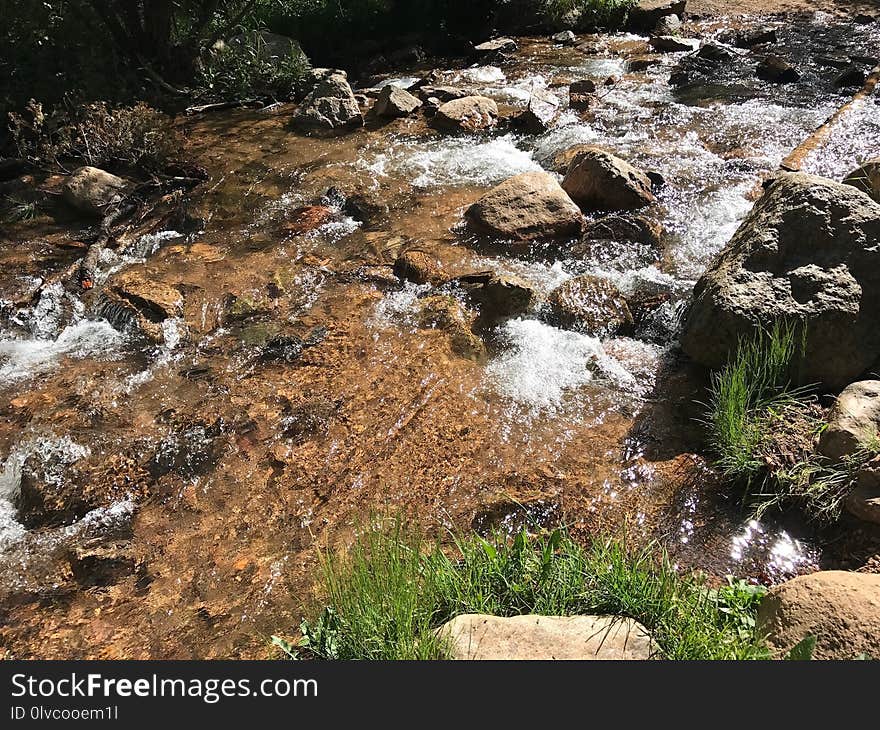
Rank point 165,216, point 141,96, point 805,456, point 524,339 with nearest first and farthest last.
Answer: point 805,456, point 524,339, point 165,216, point 141,96

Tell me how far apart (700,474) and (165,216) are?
635cm

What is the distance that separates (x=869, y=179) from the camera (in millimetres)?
5496

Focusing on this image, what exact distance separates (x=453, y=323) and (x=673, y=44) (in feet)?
32.4

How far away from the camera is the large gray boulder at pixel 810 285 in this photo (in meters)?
4.30

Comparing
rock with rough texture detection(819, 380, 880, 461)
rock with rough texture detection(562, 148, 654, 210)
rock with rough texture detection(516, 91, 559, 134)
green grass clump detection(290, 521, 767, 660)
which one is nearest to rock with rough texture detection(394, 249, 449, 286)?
rock with rough texture detection(562, 148, 654, 210)

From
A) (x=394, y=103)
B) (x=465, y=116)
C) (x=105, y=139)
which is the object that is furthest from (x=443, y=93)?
(x=105, y=139)

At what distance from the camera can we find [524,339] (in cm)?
535

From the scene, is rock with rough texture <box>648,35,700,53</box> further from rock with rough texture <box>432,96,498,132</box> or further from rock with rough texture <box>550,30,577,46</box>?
rock with rough texture <box>432,96,498,132</box>

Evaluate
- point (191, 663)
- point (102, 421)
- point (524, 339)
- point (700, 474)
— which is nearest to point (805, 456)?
point (700, 474)

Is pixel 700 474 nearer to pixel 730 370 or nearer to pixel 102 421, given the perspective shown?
pixel 730 370

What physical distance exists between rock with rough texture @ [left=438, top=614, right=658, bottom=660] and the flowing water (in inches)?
40.8

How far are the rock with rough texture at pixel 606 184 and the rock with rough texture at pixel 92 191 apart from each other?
5382mm

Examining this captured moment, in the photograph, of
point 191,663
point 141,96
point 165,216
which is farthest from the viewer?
point 141,96

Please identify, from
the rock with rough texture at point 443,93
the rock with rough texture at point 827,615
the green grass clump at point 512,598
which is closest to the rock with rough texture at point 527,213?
the green grass clump at point 512,598
